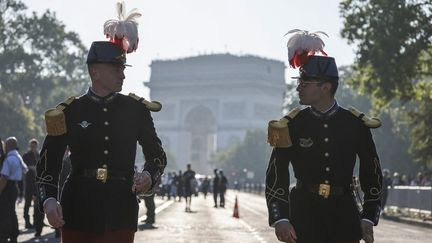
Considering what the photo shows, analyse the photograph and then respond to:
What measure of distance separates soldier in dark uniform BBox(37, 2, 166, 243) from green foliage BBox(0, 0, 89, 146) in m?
69.6

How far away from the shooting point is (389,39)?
44656mm

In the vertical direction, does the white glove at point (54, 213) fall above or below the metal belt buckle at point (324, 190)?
below

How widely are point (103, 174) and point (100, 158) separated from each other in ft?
0.40

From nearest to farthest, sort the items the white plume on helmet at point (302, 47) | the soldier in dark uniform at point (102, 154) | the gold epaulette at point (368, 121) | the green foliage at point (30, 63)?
the soldier in dark uniform at point (102, 154), the gold epaulette at point (368, 121), the white plume on helmet at point (302, 47), the green foliage at point (30, 63)

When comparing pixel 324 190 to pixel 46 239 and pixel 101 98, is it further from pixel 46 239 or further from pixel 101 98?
pixel 46 239

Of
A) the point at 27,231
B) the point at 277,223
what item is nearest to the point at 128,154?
the point at 277,223

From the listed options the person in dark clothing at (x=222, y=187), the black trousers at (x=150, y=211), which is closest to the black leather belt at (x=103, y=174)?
the black trousers at (x=150, y=211)

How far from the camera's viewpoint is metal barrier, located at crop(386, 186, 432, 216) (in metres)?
39.5

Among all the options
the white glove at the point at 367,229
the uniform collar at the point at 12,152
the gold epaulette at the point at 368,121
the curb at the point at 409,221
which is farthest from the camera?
the curb at the point at 409,221

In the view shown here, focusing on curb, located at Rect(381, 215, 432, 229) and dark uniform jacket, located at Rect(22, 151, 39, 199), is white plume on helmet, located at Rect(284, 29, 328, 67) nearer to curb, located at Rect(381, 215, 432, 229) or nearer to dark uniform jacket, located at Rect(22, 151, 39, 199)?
dark uniform jacket, located at Rect(22, 151, 39, 199)

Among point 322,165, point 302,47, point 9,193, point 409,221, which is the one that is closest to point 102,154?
point 322,165

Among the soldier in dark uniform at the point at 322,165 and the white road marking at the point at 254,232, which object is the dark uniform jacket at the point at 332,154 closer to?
the soldier in dark uniform at the point at 322,165

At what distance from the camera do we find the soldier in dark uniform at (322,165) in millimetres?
7852

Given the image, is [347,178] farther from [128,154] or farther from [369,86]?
[369,86]
